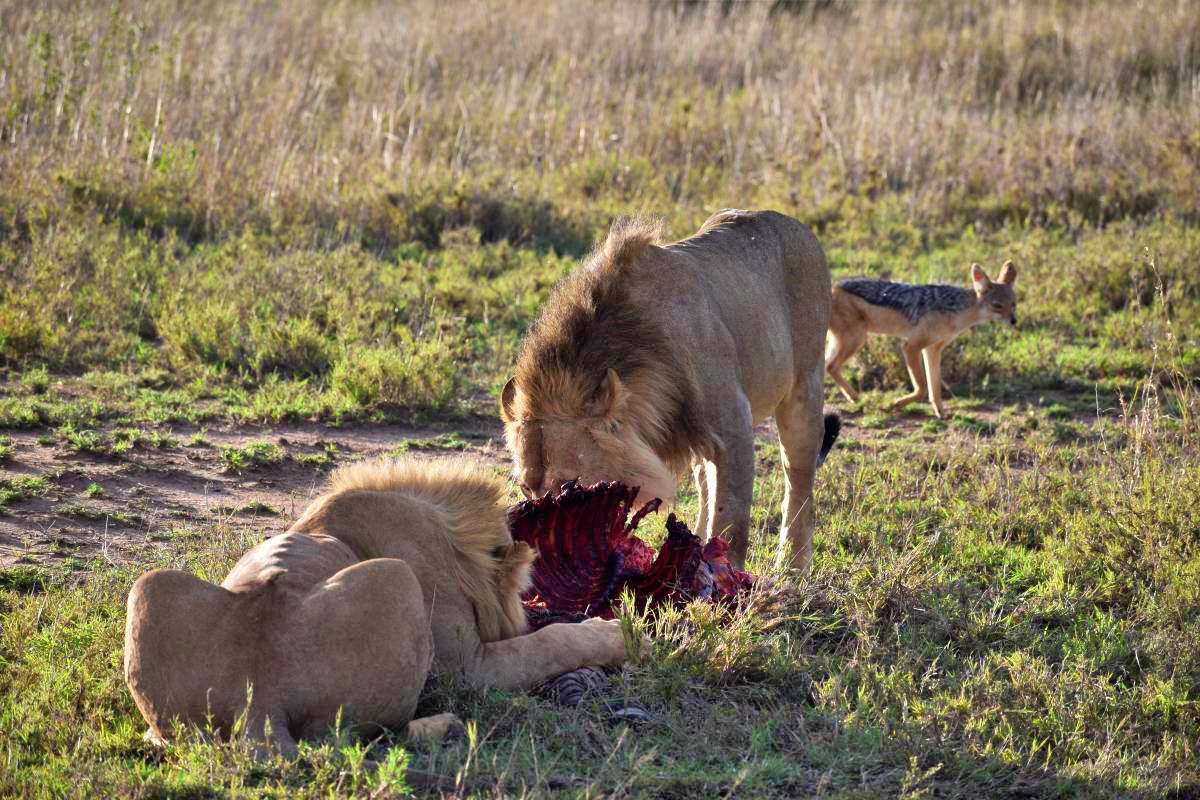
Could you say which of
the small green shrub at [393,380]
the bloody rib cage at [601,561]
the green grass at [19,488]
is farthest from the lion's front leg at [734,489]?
the green grass at [19,488]

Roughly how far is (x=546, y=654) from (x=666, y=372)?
125 centimetres

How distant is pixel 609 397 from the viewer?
4.62m

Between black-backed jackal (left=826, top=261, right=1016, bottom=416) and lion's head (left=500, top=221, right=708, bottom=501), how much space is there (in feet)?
13.2

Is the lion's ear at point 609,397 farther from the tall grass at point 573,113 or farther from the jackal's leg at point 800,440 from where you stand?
the tall grass at point 573,113

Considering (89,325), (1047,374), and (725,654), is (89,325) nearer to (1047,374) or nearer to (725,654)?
(725,654)

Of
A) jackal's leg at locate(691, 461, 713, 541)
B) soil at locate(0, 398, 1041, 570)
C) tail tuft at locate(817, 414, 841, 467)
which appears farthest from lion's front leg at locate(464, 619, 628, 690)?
tail tuft at locate(817, 414, 841, 467)

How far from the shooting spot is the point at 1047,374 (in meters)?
8.75

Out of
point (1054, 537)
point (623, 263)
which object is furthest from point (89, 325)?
point (1054, 537)

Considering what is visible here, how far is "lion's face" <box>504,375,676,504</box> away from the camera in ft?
15.2

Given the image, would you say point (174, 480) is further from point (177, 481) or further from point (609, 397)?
point (609, 397)

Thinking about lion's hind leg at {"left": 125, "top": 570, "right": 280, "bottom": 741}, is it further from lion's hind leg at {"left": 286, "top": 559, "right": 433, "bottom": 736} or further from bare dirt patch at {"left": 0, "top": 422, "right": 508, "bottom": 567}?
bare dirt patch at {"left": 0, "top": 422, "right": 508, "bottom": 567}

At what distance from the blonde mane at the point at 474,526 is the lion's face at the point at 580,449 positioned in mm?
452

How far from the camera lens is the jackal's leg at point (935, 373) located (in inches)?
332

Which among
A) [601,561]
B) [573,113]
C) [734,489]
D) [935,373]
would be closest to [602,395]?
[601,561]
